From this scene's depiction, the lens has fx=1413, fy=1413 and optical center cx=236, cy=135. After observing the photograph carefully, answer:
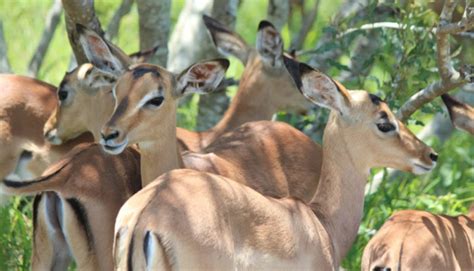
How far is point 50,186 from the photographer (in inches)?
258

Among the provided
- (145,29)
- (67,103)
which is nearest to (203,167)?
(67,103)

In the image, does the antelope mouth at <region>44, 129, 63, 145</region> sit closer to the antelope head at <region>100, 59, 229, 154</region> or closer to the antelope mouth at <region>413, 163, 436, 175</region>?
the antelope head at <region>100, 59, 229, 154</region>

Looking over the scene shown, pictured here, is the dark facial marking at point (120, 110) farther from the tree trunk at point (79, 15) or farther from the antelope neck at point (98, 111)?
the antelope neck at point (98, 111)

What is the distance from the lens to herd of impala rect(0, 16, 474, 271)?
591 centimetres

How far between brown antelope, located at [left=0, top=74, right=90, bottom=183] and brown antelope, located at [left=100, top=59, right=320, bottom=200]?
106 centimetres

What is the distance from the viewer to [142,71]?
700 cm

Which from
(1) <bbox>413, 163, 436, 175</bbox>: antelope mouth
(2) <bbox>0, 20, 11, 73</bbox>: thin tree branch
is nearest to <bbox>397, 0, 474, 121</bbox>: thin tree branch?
(1) <bbox>413, 163, 436, 175</bbox>: antelope mouth

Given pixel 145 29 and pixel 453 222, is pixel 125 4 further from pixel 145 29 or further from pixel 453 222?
pixel 453 222

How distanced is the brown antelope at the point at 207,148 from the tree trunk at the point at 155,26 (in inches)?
42.6

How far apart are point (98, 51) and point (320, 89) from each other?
A: 1.41 m

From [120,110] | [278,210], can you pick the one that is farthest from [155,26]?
[278,210]

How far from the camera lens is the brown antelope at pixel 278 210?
5.75 metres

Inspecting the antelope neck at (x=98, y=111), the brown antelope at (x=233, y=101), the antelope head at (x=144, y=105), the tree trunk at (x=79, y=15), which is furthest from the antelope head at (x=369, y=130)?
the antelope neck at (x=98, y=111)

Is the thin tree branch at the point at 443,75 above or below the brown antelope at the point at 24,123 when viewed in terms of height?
above
